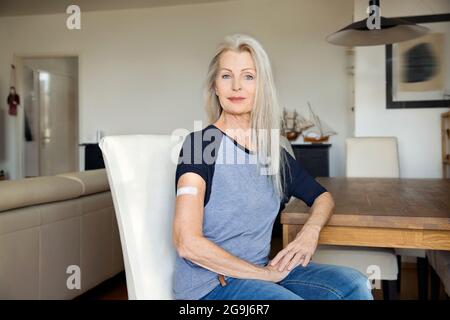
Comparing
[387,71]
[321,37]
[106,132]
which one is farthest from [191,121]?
[387,71]

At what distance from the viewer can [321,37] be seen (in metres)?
4.61

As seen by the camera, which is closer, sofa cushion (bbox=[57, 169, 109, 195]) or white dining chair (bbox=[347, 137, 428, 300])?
sofa cushion (bbox=[57, 169, 109, 195])

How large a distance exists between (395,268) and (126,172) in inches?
50.8

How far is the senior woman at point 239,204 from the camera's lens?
0.96 meters

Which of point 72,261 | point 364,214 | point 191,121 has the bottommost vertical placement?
point 72,261

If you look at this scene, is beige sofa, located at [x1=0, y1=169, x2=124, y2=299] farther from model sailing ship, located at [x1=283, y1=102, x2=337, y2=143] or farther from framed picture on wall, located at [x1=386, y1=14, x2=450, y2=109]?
model sailing ship, located at [x1=283, y1=102, x2=337, y2=143]

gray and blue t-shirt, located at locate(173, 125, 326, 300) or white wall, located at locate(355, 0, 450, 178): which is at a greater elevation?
white wall, located at locate(355, 0, 450, 178)

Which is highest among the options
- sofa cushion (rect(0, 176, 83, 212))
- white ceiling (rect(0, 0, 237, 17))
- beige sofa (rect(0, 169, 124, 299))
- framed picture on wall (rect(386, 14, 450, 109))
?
white ceiling (rect(0, 0, 237, 17))

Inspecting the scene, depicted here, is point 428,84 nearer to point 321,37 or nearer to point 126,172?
point 321,37

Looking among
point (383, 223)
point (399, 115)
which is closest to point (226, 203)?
point (383, 223)

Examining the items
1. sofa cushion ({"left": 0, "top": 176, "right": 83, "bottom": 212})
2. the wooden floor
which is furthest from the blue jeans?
the wooden floor

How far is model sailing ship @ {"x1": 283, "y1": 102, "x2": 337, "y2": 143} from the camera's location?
447 centimetres

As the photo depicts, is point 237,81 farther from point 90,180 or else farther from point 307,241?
point 90,180

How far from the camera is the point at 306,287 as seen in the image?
3.54ft
